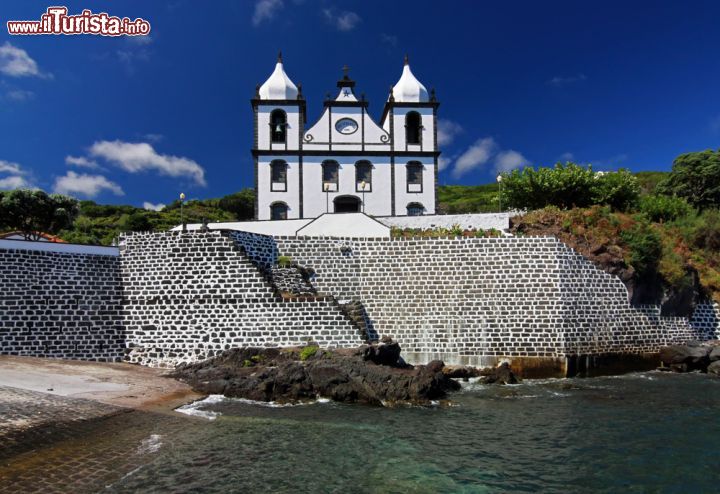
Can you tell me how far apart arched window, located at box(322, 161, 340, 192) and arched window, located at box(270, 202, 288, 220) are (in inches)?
110

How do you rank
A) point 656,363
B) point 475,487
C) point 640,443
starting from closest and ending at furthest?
point 475,487, point 640,443, point 656,363

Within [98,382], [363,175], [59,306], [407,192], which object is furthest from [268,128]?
[98,382]

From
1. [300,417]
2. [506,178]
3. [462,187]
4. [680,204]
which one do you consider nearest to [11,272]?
[300,417]

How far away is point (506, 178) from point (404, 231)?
9.20 m

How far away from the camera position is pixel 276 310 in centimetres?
1628

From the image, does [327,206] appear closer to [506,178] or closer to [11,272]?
[506,178]

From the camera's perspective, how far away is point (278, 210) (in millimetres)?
31062

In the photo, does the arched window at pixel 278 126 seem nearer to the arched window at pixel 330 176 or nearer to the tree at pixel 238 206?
the arched window at pixel 330 176

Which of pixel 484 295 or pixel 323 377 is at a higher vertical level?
pixel 484 295

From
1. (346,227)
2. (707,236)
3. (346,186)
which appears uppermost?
(346,186)

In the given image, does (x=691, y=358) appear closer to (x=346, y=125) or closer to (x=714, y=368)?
(x=714, y=368)

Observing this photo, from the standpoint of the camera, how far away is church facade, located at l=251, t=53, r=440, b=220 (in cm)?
3108

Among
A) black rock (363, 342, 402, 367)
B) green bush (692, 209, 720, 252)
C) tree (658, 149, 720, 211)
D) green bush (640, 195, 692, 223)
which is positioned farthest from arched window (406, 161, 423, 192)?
tree (658, 149, 720, 211)

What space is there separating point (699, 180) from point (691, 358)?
870 inches
